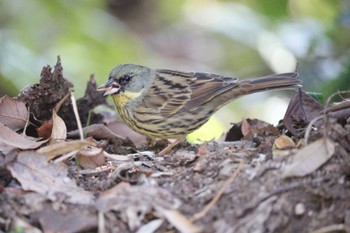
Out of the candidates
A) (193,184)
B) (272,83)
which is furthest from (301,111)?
(193,184)

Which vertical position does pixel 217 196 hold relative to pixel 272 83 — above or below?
below

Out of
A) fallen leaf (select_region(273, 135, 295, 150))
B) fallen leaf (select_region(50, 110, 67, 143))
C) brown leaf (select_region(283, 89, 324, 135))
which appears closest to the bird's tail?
brown leaf (select_region(283, 89, 324, 135))

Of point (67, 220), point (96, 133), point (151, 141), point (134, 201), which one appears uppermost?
point (151, 141)

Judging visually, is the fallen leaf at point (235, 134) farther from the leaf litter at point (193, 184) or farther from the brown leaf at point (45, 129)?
the brown leaf at point (45, 129)

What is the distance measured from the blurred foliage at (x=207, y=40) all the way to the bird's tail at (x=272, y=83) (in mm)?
652

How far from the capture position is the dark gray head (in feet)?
19.9

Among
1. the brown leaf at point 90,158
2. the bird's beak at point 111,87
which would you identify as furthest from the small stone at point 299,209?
the bird's beak at point 111,87

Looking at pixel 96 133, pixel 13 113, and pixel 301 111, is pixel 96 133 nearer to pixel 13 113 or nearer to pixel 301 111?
pixel 13 113

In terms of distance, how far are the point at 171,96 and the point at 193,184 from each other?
6.74ft

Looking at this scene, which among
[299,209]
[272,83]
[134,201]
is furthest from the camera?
[272,83]

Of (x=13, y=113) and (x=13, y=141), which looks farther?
(x=13, y=113)

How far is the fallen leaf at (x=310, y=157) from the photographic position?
3.89 meters

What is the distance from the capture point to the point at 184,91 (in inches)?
241

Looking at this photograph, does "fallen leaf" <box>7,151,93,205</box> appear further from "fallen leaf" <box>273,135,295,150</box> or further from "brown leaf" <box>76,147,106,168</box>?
"fallen leaf" <box>273,135,295,150</box>
